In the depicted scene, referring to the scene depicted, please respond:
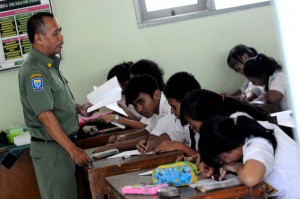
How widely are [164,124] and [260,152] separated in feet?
4.13

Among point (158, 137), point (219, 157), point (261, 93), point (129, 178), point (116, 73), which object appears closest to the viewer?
point (219, 157)

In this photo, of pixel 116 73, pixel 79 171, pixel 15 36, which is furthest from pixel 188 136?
pixel 15 36

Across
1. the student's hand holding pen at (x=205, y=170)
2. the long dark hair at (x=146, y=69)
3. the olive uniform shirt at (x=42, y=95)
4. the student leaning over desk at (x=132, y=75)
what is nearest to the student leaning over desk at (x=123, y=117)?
the student leaning over desk at (x=132, y=75)

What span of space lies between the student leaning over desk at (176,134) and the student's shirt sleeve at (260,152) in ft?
2.36

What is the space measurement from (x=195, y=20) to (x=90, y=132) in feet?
5.01

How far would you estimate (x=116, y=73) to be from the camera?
4152 mm

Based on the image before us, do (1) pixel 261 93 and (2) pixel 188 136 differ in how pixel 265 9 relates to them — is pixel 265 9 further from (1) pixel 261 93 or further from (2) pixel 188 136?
(2) pixel 188 136

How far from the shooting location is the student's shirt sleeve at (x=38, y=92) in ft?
8.68

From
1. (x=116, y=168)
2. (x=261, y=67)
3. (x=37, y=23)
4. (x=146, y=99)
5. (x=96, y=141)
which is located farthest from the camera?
(x=261, y=67)

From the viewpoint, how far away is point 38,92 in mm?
2672

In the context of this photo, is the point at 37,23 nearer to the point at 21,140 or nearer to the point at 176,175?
the point at 21,140

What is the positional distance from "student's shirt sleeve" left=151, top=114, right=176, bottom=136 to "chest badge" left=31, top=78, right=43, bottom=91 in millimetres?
708

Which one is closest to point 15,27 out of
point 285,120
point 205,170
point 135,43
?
point 135,43

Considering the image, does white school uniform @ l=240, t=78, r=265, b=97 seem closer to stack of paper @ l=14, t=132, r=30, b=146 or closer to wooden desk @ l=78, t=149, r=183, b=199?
stack of paper @ l=14, t=132, r=30, b=146
